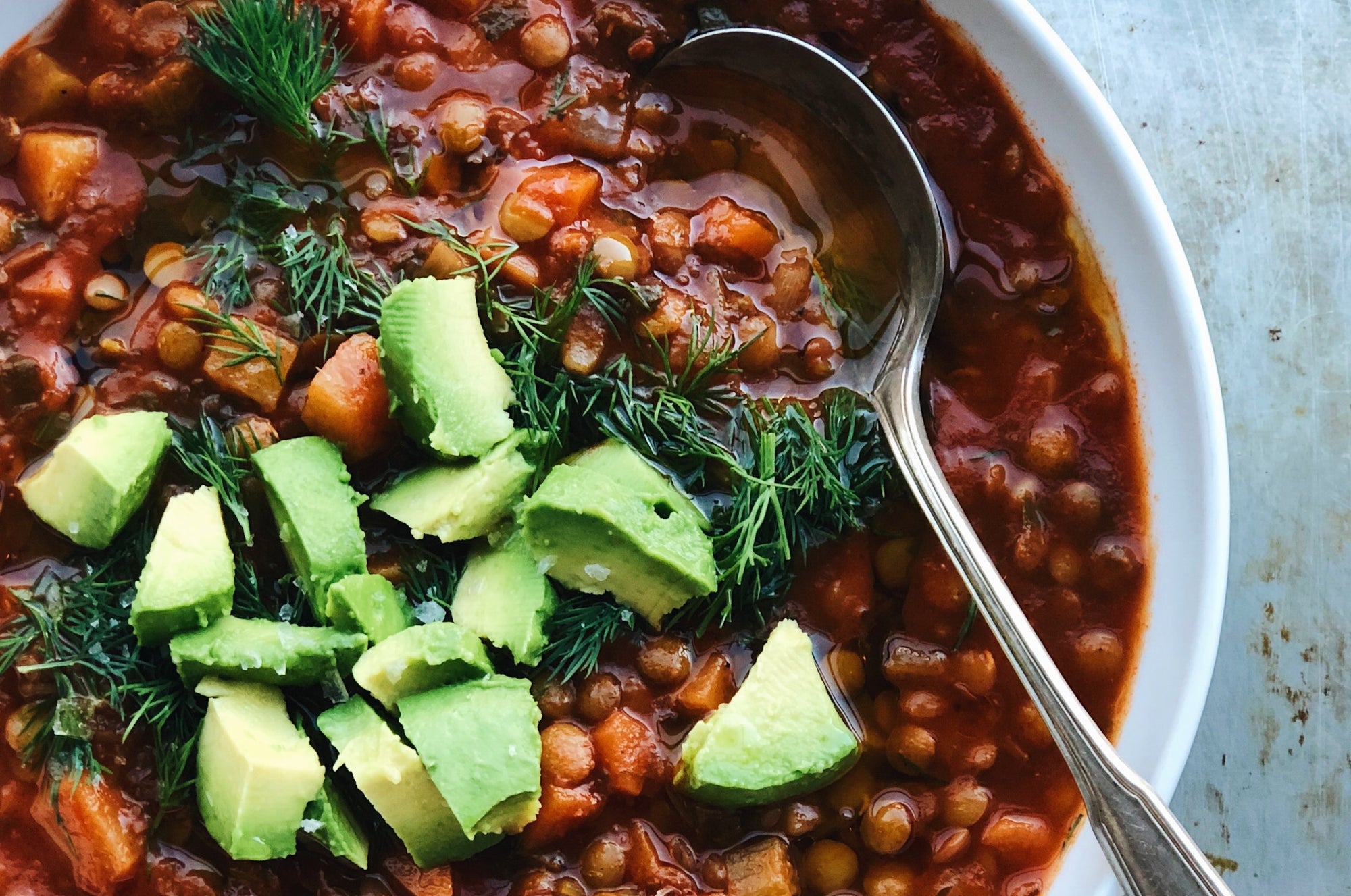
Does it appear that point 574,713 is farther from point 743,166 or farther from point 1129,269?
point 1129,269

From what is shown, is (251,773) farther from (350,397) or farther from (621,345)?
(621,345)

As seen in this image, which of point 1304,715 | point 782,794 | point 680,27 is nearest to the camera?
point 782,794

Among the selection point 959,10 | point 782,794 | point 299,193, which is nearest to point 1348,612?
point 782,794

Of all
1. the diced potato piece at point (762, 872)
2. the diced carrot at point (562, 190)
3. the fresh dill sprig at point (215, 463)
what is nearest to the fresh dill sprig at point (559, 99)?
the diced carrot at point (562, 190)

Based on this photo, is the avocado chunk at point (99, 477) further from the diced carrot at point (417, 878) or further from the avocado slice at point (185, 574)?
the diced carrot at point (417, 878)

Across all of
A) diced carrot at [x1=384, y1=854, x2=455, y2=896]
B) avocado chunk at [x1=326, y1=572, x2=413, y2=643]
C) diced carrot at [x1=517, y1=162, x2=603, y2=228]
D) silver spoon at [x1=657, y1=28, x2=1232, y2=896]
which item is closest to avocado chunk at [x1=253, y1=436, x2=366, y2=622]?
avocado chunk at [x1=326, y1=572, x2=413, y2=643]

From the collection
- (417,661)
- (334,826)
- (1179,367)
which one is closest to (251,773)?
(334,826)
